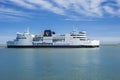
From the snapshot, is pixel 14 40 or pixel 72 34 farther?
pixel 14 40

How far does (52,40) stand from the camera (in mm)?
103812

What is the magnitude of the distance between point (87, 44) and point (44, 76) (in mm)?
79003

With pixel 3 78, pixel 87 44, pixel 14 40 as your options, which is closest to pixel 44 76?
pixel 3 78

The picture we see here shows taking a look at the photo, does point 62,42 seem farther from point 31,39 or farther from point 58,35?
point 31,39

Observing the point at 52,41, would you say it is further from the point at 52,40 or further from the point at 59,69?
the point at 59,69

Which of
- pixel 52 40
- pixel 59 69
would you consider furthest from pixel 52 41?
pixel 59 69

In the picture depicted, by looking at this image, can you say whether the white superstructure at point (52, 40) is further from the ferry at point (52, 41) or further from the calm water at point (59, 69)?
the calm water at point (59, 69)

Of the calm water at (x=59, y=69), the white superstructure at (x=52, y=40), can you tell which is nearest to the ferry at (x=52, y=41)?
the white superstructure at (x=52, y=40)

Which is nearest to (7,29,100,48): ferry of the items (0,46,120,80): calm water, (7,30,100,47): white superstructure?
(7,30,100,47): white superstructure

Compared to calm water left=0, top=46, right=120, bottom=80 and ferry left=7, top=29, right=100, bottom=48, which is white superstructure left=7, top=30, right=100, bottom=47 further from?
calm water left=0, top=46, right=120, bottom=80

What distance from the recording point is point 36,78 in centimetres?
2122

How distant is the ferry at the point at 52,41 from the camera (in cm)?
10006

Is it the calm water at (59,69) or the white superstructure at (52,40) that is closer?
the calm water at (59,69)

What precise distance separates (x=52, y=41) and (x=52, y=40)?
46 centimetres
